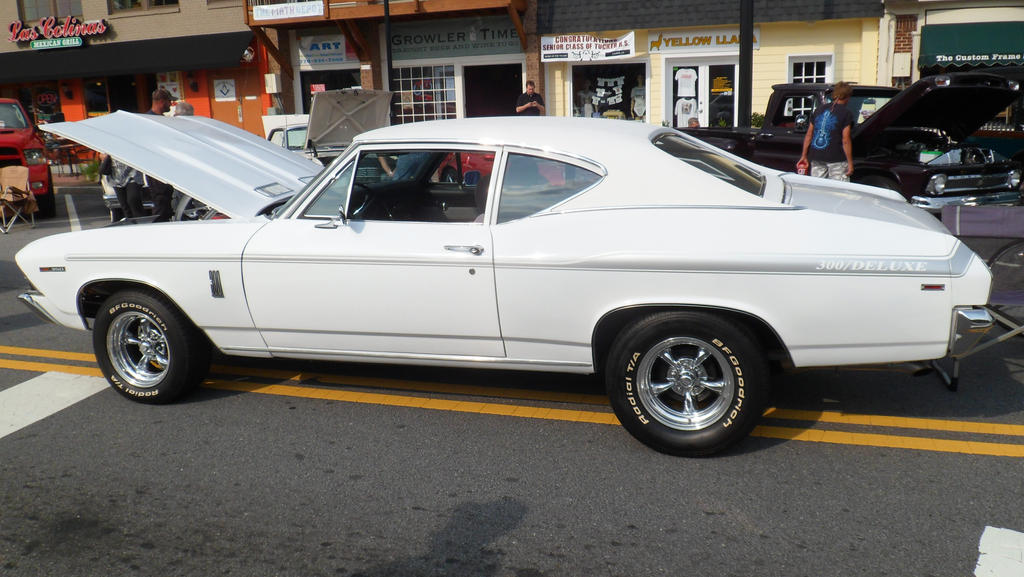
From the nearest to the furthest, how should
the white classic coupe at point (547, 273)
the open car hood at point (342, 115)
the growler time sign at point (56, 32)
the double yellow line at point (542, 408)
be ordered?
A: the white classic coupe at point (547, 273)
the double yellow line at point (542, 408)
the open car hood at point (342, 115)
the growler time sign at point (56, 32)

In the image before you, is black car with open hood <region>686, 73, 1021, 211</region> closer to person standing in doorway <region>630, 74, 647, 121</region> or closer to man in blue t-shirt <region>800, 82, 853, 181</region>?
man in blue t-shirt <region>800, 82, 853, 181</region>

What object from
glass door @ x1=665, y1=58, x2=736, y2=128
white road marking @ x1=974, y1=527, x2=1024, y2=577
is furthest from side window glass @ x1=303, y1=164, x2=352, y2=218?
glass door @ x1=665, y1=58, x2=736, y2=128

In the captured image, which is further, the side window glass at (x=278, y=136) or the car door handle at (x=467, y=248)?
the side window glass at (x=278, y=136)

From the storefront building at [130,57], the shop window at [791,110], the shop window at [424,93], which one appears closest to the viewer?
the shop window at [791,110]

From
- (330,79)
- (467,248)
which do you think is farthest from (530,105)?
(467,248)

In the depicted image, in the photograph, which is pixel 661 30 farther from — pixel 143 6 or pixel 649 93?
pixel 143 6

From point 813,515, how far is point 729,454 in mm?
672

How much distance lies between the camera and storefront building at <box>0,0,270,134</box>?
24.0 m

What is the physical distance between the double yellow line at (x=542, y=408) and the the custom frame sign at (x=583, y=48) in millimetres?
15770

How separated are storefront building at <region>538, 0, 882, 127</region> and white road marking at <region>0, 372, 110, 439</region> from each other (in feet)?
50.9

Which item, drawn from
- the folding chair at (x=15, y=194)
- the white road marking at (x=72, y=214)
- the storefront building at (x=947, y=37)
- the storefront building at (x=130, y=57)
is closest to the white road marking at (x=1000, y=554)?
the white road marking at (x=72, y=214)

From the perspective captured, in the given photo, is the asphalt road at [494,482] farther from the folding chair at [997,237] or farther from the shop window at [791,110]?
the shop window at [791,110]

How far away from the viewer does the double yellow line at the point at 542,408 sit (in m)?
4.35

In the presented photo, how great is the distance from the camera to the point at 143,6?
25.2m
